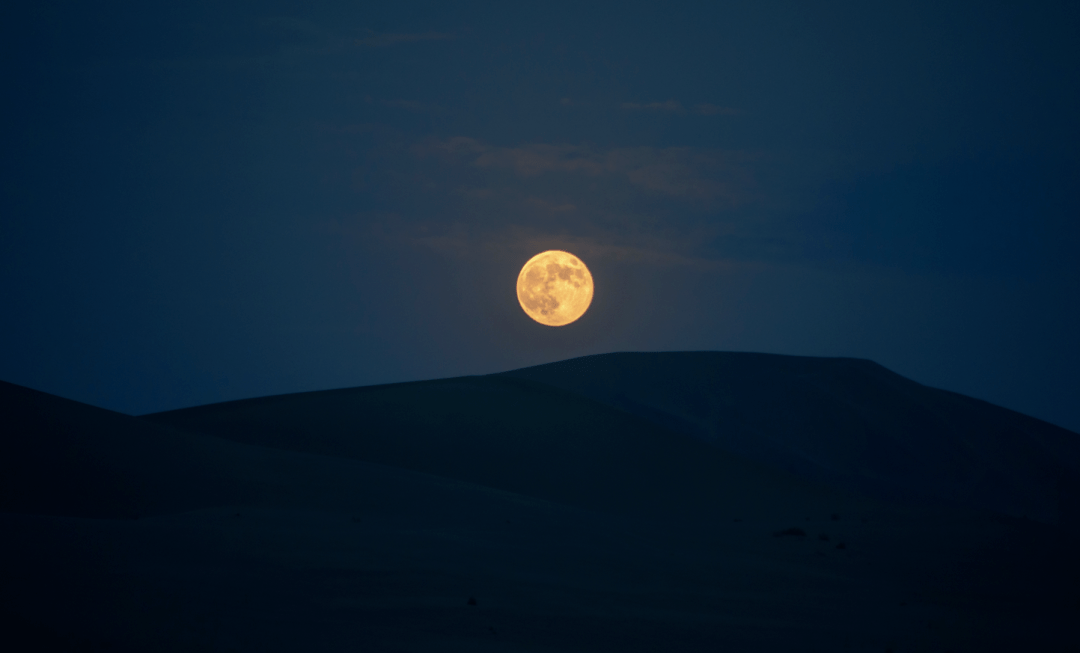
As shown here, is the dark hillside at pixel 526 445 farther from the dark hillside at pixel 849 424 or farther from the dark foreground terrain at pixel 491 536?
the dark hillside at pixel 849 424

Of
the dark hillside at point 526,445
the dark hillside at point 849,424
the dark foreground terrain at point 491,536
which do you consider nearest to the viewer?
the dark foreground terrain at point 491,536

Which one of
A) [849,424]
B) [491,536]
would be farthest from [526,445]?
[849,424]

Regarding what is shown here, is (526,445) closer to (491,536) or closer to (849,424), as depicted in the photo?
(491,536)

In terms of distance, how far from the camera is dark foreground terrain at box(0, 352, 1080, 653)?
5082 mm

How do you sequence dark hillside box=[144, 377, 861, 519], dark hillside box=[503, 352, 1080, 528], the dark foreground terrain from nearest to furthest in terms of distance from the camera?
the dark foreground terrain, dark hillside box=[144, 377, 861, 519], dark hillside box=[503, 352, 1080, 528]

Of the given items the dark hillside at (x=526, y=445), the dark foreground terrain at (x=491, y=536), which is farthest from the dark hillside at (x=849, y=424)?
the dark hillside at (x=526, y=445)

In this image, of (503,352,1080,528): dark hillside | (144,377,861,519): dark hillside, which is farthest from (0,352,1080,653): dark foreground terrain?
(503,352,1080,528): dark hillside

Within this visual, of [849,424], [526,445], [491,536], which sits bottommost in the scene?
[491,536]

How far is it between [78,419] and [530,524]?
702cm

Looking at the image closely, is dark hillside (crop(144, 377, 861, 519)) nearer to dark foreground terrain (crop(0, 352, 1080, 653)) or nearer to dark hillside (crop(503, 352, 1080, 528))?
dark foreground terrain (crop(0, 352, 1080, 653))

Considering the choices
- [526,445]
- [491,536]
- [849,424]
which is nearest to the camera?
[491,536]

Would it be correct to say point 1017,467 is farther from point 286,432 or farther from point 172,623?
point 172,623

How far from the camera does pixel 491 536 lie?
8609 mm

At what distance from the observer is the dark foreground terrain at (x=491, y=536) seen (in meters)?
5.08
